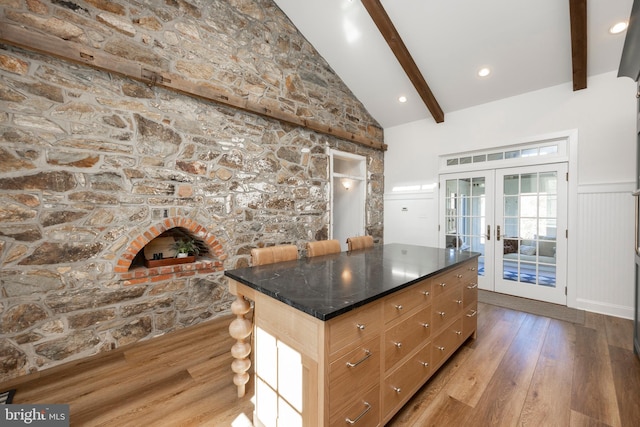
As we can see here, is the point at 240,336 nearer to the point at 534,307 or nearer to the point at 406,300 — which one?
the point at 406,300

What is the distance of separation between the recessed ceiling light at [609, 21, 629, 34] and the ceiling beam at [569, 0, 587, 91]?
0.26m

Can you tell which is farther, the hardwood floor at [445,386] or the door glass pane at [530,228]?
the door glass pane at [530,228]

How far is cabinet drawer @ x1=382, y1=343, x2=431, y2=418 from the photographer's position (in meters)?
1.44

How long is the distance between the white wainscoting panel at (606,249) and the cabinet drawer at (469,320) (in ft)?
6.59

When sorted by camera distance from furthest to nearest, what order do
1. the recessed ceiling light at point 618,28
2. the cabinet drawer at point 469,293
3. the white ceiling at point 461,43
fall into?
the white ceiling at point 461,43 → the recessed ceiling light at point 618,28 → the cabinet drawer at point 469,293

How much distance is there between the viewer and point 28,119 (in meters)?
1.98

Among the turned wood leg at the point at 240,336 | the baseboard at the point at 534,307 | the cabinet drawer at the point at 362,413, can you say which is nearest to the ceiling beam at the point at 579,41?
the baseboard at the point at 534,307

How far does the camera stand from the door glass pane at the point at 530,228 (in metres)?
3.58

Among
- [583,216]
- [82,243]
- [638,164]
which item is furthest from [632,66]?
[82,243]

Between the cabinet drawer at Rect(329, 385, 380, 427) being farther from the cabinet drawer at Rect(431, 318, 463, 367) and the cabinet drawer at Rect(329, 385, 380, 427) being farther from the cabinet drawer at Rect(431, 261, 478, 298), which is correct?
the cabinet drawer at Rect(431, 261, 478, 298)

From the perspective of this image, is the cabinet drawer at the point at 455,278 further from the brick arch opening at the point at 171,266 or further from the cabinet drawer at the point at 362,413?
the brick arch opening at the point at 171,266

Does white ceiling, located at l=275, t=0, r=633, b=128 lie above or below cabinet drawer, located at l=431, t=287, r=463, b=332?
above

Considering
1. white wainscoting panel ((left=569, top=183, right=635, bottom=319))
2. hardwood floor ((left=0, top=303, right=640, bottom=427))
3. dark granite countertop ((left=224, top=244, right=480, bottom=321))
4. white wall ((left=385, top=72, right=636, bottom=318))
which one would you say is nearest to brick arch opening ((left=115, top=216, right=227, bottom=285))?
hardwood floor ((left=0, top=303, right=640, bottom=427))

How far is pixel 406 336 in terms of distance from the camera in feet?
5.15
